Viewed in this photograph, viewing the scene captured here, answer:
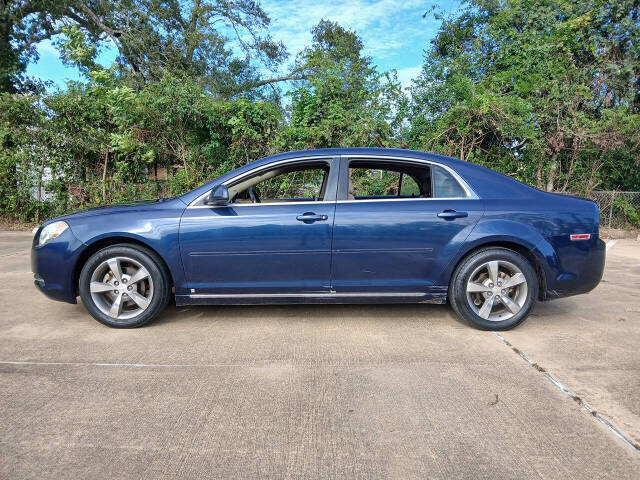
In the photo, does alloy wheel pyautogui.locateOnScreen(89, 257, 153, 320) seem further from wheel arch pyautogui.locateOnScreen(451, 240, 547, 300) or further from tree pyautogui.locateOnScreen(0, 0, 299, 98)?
tree pyautogui.locateOnScreen(0, 0, 299, 98)

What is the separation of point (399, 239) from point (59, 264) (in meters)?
3.08

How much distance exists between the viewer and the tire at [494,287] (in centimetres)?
415

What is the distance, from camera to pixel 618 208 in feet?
37.0

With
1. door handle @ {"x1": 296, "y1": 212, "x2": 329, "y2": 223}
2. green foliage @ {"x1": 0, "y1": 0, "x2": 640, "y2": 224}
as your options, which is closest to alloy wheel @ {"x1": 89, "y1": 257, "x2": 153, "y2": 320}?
door handle @ {"x1": 296, "y1": 212, "x2": 329, "y2": 223}

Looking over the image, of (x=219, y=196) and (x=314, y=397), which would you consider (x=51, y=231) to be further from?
(x=314, y=397)

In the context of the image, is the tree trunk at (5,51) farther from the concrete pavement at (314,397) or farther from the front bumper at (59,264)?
the concrete pavement at (314,397)

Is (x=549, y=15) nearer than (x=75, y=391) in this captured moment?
No

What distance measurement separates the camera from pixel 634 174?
11.8m

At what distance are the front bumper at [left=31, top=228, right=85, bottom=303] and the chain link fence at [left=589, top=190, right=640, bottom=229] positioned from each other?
444 inches

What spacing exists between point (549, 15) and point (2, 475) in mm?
14153

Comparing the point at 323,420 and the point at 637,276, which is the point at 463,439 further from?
the point at 637,276

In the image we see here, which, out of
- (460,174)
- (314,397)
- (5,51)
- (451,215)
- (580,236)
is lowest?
(314,397)

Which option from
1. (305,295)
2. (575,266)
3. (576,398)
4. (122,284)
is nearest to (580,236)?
(575,266)

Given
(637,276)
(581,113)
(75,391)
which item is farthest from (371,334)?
(581,113)
